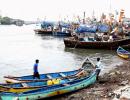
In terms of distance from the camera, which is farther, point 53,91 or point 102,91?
point 53,91

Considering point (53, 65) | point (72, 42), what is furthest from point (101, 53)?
point (53, 65)

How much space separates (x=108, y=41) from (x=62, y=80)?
2691cm

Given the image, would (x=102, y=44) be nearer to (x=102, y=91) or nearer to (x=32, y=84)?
(x=32, y=84)

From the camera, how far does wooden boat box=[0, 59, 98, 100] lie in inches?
Answer: 675

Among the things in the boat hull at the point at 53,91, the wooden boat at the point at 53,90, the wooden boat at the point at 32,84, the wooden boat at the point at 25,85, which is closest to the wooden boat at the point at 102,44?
the wooden boat at the point at 32,84

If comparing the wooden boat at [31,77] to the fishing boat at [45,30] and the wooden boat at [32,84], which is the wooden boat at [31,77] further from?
the fishing boat at [45,30]

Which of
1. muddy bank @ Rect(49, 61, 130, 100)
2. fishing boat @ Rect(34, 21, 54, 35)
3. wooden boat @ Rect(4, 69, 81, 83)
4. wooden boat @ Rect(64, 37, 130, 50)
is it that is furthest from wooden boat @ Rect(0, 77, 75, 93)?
fishing boat @ Rect(34, 21, 54, 35)

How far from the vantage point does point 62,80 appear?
20953 mm

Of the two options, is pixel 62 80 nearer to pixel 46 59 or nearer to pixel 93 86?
pixel 93 86

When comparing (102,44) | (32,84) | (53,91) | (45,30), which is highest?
(32,84)

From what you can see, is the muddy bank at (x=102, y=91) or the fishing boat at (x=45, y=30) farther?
the fishing boat at (x=45, y=30)

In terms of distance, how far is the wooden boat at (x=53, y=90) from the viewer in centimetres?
1714

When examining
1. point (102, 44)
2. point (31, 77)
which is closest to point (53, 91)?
point (31, 77)

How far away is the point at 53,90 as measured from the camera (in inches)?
747
